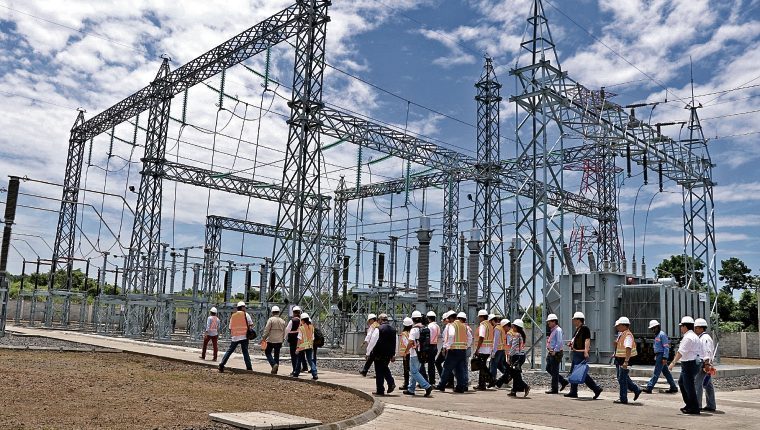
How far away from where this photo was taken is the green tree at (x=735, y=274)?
2124 inches

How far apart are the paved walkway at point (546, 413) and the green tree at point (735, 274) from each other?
45249 mm

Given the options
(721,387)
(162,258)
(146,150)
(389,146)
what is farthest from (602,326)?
(146,150)

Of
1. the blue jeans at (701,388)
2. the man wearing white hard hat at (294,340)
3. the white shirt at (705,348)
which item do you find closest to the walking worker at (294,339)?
the man wearing white hard hat at (294,340)

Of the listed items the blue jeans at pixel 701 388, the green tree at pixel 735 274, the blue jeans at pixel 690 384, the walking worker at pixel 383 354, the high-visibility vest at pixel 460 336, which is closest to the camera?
the blue jeans at pixel 690 384

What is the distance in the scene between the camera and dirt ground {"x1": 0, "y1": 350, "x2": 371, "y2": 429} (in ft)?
23.6

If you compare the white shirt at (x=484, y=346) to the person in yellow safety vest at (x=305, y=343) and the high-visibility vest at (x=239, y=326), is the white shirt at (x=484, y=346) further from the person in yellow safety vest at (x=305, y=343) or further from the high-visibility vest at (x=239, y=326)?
the high-visibility vest at (x=239, y=326)

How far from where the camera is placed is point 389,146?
93.2 ft

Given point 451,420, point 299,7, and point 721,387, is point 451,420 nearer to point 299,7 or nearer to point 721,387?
point 721,387

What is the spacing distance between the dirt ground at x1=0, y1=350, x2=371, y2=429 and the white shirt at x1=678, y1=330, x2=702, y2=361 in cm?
498

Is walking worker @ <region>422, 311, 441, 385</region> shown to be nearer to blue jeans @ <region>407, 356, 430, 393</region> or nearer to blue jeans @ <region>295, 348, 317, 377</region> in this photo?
blue jeans @ <region>407, 356, 430, 393</region>

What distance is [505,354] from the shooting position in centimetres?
1405

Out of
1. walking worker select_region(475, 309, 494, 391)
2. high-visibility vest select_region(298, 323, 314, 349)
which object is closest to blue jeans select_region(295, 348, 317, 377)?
high-visibility vest select_region(298, 323, 314, 349)

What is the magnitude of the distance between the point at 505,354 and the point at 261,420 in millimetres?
7735

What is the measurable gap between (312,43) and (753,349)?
30247 mm
